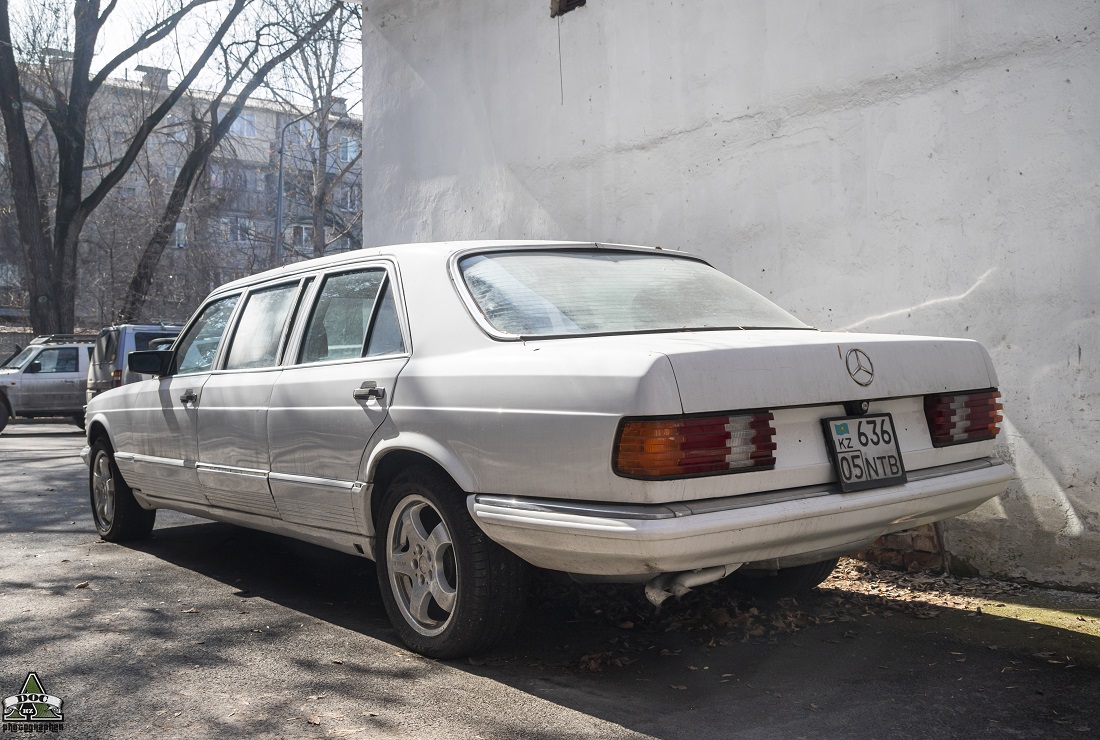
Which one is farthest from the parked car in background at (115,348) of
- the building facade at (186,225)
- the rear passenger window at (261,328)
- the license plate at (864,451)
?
the license plate at (864,451)

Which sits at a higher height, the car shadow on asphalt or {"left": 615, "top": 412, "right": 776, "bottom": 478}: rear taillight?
{"left": 615, "top": 412, "right": 776, "bottom": 478}: rear taillight

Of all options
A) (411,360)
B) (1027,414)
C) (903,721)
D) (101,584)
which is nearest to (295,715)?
(411,360)

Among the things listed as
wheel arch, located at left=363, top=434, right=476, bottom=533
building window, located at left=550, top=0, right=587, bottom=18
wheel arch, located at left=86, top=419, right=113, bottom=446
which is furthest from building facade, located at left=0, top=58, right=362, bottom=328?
wheel arch, located at left=363, top=434, right=476, bottom=533

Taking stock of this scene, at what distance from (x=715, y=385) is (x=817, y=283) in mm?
Answer: 2922

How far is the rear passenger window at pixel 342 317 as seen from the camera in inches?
173

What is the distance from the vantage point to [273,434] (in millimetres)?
4664

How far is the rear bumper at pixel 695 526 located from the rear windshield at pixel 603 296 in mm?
727

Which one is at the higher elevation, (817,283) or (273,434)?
(817,283)

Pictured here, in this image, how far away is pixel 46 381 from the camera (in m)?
18.1

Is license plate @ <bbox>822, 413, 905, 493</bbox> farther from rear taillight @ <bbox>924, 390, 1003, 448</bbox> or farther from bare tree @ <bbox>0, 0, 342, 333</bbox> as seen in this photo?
bare tree @ <bbox>0, 0, 342, 333</bbox>

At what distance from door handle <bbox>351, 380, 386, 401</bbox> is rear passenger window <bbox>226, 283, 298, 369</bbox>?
91 centimetres

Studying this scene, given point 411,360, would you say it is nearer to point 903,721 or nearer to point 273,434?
point 273,434

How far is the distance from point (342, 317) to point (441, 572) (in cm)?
131

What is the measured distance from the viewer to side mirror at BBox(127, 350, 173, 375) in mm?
5820
